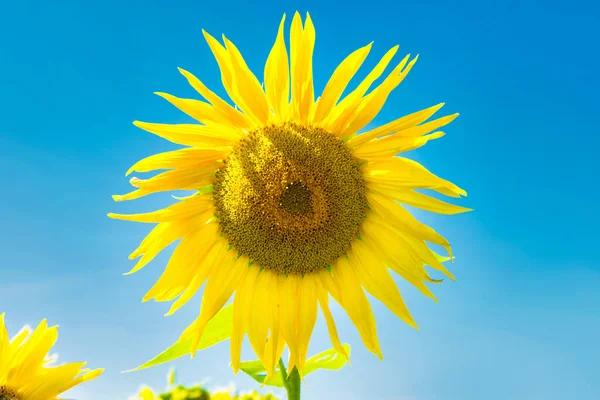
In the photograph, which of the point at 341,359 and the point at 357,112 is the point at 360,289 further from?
the point at 357,112

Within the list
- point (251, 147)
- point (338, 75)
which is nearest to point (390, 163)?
point (338, 75)

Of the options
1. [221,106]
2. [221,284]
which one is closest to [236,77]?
[221,106]

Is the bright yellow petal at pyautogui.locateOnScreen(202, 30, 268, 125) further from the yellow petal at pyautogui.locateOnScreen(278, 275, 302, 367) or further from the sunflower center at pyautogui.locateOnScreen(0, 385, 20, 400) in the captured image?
the sunflower center at pyautogui.locateOnScreen(0, 385, 20, 400)

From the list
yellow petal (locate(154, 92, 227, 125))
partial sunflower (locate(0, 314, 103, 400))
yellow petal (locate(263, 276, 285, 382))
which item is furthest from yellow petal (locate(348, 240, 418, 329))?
partial sunflower (locate(0, 314, 103, 400))

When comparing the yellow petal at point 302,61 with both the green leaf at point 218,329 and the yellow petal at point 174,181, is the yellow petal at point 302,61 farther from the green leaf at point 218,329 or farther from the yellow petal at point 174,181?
the green leaf at point 218,329

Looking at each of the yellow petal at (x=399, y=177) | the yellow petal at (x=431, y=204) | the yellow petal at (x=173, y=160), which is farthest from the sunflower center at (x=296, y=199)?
the yellow petal at (x=431, y=204)

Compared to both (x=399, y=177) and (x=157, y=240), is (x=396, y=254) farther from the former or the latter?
(x=157, y=240)

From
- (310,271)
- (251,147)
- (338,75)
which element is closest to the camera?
(338,75)

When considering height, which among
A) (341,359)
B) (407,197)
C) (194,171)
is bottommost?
(341,359)
